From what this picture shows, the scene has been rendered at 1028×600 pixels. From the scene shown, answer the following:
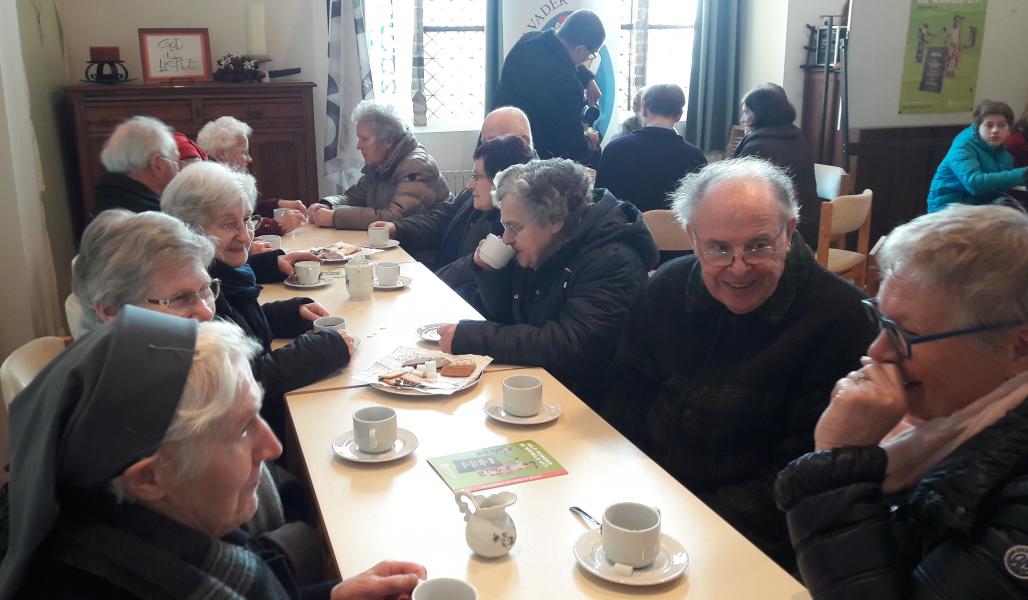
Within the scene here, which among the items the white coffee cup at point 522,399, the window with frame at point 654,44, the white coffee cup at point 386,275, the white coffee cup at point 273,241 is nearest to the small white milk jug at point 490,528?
the white coffee cup at point 522,399

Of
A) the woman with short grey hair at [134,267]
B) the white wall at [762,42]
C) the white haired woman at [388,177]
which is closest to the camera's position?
the woman with short grey hair at [134,267]

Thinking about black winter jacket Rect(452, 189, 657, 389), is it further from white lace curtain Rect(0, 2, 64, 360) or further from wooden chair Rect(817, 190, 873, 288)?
white lace curtain Rect(0, 2, 64, 360)

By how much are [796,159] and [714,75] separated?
210 centimetres

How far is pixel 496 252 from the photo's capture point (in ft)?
8.89

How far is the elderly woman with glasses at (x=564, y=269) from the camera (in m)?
2.25

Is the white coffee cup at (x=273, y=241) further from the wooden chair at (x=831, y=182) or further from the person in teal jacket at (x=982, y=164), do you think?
the person in teal jacket at (x=982, y=164)

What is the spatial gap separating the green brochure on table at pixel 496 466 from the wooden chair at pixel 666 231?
76.0 inches

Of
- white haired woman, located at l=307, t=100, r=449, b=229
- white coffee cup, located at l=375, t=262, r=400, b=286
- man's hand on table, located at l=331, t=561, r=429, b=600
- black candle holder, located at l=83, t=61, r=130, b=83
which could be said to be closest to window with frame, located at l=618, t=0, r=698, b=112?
white haired woman, located at l=307, t=100, r=449, b=229

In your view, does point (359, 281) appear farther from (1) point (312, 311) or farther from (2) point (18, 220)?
(2) point (18, 220)

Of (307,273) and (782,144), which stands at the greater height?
(782,144)

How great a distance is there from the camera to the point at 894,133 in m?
6.13

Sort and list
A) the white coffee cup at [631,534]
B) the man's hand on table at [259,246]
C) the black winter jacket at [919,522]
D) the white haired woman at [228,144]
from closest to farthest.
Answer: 1. the black winter jacket at [919,522]
2. the white coffee cup at [631,534]
3. the man's hand on table at [259,246]
4. the white haired woman at [228,144]

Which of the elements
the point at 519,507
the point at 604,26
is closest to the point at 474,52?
the point at 604,26

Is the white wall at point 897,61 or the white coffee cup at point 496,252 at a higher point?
the white wall at point 897,61
